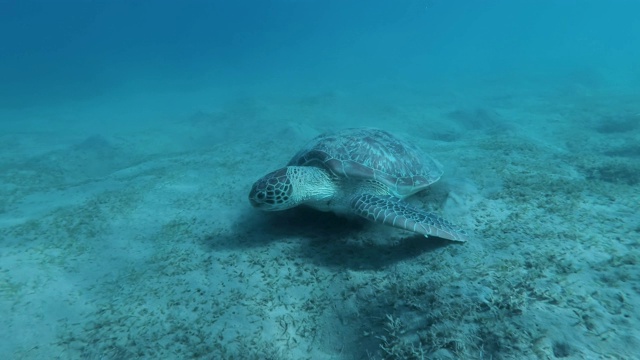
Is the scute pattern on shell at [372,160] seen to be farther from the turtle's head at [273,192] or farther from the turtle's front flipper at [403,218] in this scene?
the turtle's head at [273,192]

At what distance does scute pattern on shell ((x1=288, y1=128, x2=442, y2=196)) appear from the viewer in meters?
4.64

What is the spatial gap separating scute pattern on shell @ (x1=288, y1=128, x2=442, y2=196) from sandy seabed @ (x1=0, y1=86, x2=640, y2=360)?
42 cm

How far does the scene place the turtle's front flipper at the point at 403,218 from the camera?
3531 millimetres

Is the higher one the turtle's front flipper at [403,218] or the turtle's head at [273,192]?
the turtle's head at [273,192]

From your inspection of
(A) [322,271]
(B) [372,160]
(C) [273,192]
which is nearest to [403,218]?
(A) [322,271]

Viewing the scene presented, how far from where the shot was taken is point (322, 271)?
3580 millimetres

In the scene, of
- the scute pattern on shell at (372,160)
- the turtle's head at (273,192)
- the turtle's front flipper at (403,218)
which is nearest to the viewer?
the turtle's front flipper at (403,218)

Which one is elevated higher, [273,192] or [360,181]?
[273,192]

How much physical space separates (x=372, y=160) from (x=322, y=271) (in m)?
1.93

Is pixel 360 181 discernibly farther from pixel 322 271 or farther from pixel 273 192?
pixel 322 271

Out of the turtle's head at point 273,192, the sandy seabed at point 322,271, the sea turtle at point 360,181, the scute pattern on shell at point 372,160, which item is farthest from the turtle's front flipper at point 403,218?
the turtle's head at point 273,192

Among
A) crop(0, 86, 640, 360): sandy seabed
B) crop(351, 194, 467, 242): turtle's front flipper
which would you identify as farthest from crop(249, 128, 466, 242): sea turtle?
crop(0, 86, 640, 360): sandy seabed

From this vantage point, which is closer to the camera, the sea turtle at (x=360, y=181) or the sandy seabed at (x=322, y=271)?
the sandy seabed at (x=322, y=271)

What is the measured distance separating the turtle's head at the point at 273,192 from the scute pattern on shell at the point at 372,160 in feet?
2.76
